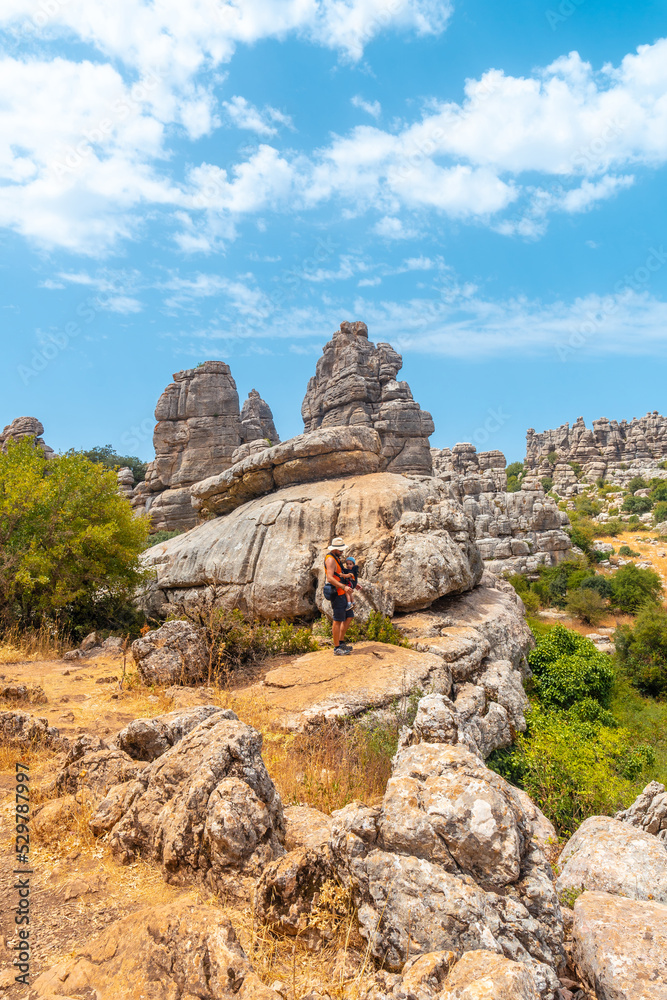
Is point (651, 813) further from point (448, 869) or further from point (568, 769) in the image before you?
point (448, 869)

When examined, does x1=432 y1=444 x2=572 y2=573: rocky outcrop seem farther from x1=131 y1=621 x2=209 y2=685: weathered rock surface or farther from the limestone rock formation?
x1=131 y1=621 x2=209 y2=685: weathered rock surface

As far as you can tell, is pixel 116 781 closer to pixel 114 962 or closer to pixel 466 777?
pixel 114 962

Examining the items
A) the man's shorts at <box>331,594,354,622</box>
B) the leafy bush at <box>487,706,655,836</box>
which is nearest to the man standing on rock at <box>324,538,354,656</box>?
the man's shorts at <box>331,594,354,622</box>

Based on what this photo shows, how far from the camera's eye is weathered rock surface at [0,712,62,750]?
218 inches

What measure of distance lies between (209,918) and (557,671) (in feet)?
39.7

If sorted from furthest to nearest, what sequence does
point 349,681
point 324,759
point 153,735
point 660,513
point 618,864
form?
point 660,513 < point 349,681 < point 324,759 < point 153,735 < point 618,864

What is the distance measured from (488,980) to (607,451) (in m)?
91.2

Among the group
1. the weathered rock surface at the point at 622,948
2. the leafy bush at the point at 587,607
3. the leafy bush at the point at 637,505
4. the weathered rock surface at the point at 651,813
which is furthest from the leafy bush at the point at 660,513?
the weathered rock surface at the point at 622,948

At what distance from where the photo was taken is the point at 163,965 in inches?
101

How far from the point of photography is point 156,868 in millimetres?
3443

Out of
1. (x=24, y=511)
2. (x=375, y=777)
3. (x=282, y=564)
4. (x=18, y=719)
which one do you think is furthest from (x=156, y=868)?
(x=24, y=511)

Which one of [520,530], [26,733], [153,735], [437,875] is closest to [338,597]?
[153,735]

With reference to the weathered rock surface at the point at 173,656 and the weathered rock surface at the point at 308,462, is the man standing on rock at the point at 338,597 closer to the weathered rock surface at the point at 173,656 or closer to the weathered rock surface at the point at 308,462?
the weathered rock surface at the point at 173,656

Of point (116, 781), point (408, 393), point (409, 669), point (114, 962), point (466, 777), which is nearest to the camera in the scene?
point (114, 962)
